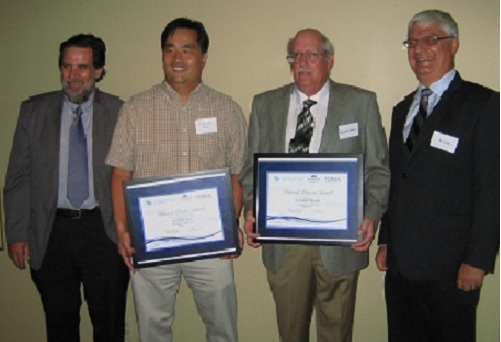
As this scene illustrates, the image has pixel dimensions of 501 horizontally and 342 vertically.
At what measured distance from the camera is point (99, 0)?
296 cm

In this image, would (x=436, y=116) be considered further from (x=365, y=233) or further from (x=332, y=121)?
(x=365, y=233)

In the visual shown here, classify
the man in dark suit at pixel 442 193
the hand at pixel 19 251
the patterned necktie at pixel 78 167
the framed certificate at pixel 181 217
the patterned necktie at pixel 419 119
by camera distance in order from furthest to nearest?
the hand at pixel 19 251
the patterned necktie at pixel 78 167
the framed certificate at pixel 181 217
the patterned necktie at pixel 419 119
the man in dark suit at pixel 442 193

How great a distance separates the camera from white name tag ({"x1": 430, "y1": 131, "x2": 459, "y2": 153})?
6.57ft

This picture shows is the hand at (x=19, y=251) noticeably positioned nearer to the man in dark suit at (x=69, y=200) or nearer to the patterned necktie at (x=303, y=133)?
the man in dark suit at (x=69, y=200)

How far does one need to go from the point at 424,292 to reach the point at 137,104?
1.67 metres

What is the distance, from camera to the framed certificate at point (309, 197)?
2.13 metres

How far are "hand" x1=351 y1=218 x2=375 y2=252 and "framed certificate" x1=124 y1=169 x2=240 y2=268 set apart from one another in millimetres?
588

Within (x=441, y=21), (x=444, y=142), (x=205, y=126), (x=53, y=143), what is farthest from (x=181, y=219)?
(x=441, y=21)

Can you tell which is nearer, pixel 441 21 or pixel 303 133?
pixel 441 21

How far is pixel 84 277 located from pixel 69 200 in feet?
1.42

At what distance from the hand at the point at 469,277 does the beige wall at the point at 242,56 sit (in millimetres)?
901

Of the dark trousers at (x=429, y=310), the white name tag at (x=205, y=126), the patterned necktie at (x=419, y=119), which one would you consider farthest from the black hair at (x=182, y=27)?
the dark trousers at (x=429, y=310)

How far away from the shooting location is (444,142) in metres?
2.02
